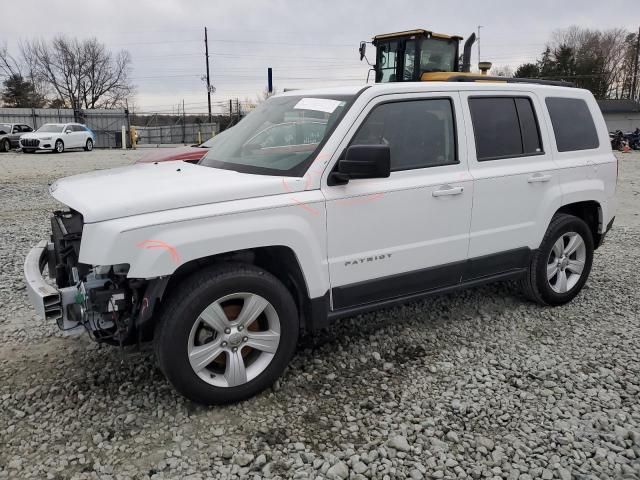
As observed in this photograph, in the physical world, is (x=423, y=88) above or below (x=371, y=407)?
above

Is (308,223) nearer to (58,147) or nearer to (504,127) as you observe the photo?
(504,127)

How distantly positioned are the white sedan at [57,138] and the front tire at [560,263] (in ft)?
84.6

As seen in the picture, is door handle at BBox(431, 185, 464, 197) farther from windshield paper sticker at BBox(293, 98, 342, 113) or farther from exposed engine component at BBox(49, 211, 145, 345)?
exposed engine component at BBox(49, 211, 145, 345)

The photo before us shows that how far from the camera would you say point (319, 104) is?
3795 millimetres

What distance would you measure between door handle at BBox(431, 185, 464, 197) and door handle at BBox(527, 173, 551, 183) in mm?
793

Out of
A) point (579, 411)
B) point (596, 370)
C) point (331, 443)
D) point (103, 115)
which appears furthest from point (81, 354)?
point (103, 115)

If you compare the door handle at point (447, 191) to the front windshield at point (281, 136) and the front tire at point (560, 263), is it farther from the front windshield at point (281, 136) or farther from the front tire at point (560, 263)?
the front tire at point (560, 263)

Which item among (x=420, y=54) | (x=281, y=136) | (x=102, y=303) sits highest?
(x=420, y=54)

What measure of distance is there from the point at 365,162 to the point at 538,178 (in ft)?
6.20

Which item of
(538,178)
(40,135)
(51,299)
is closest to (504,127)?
(538,178)

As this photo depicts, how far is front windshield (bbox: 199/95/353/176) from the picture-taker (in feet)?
11.6

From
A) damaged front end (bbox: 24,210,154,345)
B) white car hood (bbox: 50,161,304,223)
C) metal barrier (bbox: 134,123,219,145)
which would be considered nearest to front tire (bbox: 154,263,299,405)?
damaged front end (bbox: 24,210,154,345)

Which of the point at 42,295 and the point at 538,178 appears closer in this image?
the point at 42,295

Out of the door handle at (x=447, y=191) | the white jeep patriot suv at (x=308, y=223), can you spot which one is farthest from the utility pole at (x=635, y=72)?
the door handle at (x=447, y=191)
